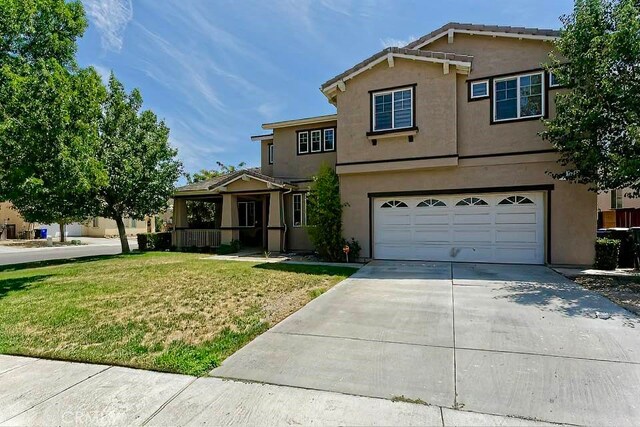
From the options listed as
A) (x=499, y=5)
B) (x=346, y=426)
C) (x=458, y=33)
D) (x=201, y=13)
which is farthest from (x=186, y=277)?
(x=499, y=5)

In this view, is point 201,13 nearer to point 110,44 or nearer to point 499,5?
point 110,44

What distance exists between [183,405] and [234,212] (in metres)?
14.6

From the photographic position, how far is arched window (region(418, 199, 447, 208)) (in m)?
12.3

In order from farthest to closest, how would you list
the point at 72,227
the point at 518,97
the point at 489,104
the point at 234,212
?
the point at 72,227 → the point at 234,212 → the point at 489,104 → the point at 518,97

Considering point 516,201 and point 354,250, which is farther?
point 354,250

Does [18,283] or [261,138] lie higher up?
[261,138]

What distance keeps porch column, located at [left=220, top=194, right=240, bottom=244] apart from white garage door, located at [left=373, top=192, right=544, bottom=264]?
7769mm

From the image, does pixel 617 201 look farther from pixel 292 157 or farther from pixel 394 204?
pixel 292 157

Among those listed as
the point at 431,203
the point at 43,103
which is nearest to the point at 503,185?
the point at 431,203

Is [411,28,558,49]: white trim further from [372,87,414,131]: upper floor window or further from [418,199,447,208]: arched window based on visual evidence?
[418,199,447,208]: arched window

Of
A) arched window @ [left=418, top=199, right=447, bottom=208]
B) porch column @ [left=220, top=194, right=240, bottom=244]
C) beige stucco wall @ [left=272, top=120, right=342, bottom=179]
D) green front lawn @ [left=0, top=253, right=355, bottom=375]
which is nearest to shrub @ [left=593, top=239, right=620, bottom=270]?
arched window @ [left=418, top=199, right=447, bottom=208]

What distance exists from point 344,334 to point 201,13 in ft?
45.5

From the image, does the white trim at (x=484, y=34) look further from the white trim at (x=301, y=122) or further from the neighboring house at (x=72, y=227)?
the neighboring house at (x=72, y=227)

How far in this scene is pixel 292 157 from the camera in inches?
697
